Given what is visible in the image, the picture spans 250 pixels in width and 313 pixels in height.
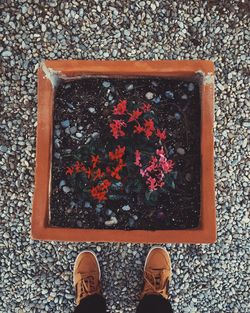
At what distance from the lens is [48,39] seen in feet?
7.15

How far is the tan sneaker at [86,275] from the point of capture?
2184 mm

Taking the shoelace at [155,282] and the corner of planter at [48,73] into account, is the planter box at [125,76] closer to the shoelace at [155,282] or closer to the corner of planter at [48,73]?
the corner of planter at [48,73]

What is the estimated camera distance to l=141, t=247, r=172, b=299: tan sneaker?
2.17 m

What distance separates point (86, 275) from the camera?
220 centimetres

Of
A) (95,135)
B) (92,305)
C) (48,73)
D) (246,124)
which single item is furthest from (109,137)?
(92,305)

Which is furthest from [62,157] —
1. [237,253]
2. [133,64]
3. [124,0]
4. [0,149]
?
[237,253]

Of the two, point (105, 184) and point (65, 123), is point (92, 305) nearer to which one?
point (105, 184)

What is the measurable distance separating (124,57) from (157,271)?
105 cm

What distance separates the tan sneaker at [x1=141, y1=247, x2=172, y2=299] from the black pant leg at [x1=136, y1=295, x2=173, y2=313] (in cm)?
5

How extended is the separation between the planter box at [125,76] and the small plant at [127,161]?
5.7 inches

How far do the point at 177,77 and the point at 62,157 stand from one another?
2.07ft

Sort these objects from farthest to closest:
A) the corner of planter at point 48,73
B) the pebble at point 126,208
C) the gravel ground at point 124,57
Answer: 1. the gravel ground at point 124,57
2. the pebble at point 126,208
3. the corner of planter at point 48,73

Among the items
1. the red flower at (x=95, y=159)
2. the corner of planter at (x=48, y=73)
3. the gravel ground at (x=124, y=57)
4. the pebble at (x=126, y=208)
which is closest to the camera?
the corner of planter at (x=48, y=73)

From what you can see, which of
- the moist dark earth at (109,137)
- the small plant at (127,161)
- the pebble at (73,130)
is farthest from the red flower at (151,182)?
the pebble at (73,130)
